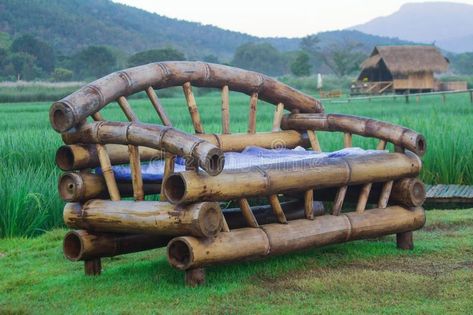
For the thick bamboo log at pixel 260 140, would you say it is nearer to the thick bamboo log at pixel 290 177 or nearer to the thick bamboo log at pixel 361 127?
the thick bamboo log at pixel 361 127

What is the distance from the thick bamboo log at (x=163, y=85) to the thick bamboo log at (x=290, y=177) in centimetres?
73

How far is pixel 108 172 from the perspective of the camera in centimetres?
440

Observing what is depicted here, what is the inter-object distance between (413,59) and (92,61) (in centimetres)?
2274

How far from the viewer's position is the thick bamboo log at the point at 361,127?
517 centimetres

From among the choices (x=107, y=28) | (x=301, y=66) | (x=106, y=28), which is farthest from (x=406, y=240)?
(x=107, y=28)

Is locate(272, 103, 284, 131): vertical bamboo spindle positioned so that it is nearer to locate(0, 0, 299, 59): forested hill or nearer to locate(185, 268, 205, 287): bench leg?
locate(185, 268, 205, 287): bench leg

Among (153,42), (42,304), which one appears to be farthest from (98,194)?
(153,42)

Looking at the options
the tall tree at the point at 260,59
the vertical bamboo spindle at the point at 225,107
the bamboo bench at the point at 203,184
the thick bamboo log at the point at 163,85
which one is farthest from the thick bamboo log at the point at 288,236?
the tall tree at the point at 260,59

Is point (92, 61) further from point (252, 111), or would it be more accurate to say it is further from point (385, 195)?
point (385, 195)

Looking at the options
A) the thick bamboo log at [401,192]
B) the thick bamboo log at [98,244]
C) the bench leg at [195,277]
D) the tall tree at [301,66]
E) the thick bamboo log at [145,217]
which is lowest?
the tall tree at [301,66]

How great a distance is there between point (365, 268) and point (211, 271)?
87 centimetres

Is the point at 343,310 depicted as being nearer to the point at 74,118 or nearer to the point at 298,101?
the point at 74,118

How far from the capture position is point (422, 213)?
5.30m

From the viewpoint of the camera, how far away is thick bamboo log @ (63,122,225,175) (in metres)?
3.82
